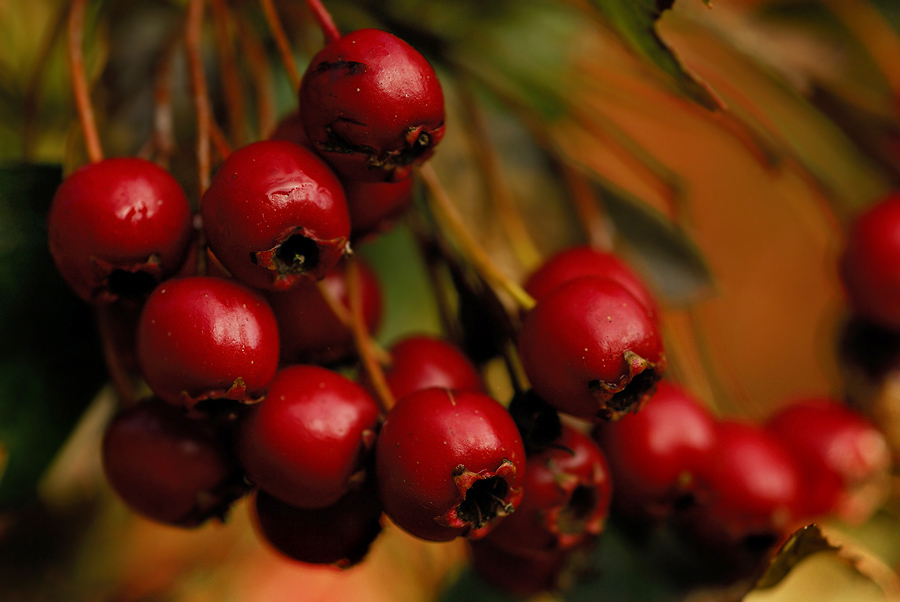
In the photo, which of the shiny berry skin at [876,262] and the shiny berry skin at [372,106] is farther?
the shiny berry skin at [876,262]

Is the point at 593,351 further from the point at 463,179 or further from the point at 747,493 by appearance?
the point at 463,179

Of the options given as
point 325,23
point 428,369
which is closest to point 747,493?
point 428,369

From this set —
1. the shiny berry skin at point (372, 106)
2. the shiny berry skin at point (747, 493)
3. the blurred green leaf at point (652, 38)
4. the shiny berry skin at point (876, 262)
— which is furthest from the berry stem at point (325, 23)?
the shiny berry skin at point (876, 262)

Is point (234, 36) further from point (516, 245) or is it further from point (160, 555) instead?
point (160, 555)

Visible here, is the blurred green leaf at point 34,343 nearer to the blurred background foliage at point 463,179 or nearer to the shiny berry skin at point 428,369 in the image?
the blurred background foliage at point 463,179

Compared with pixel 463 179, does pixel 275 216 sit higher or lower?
higher

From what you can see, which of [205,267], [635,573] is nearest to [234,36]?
[205,267]
